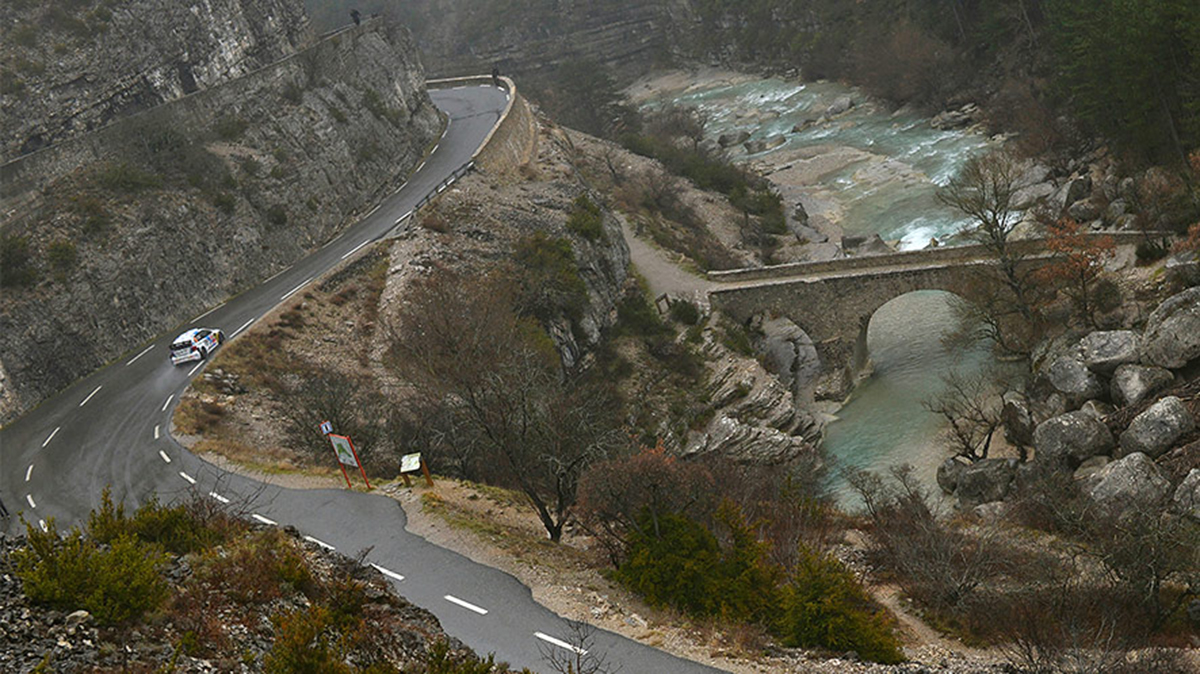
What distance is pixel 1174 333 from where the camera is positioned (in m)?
30.7

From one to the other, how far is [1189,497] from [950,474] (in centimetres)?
895

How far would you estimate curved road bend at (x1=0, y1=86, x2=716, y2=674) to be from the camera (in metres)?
19.1

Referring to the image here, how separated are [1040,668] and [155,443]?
26.6 meters

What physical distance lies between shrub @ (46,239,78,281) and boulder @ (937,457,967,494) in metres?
34.4

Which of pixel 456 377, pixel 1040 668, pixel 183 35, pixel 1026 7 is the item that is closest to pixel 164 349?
pixel 456 377

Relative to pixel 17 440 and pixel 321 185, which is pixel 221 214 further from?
pixel 17 440

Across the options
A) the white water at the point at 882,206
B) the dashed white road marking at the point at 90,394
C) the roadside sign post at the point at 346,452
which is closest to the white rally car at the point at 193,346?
the dashed white road marking at the point at 90,394

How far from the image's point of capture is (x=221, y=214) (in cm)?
4347

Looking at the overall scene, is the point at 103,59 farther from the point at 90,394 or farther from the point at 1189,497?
the point at 1189,497

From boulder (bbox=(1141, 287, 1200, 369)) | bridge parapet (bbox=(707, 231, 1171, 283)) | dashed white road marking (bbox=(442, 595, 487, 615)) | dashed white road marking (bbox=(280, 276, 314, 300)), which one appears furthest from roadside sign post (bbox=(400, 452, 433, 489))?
bridge parapet (bbox=(707, 231, 1171, 283))

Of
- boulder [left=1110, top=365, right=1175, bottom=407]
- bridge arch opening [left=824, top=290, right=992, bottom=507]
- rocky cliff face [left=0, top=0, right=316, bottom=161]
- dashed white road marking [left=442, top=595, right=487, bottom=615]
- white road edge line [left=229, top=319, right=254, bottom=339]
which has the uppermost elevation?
rocky cliff face [left=0, top=0, right=316, bottom=161]

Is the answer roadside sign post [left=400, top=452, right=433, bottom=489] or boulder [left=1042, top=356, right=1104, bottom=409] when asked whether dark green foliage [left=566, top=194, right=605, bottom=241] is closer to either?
boulder [left=1042, top=356, right=1104, bottom=409]

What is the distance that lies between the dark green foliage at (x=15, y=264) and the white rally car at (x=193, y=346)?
20.2 ft

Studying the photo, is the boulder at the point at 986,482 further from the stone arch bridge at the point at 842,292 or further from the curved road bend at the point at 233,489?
the curved road bend at the point at 233,489
